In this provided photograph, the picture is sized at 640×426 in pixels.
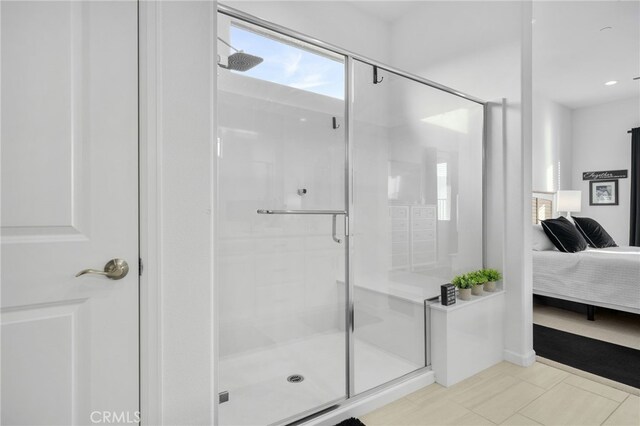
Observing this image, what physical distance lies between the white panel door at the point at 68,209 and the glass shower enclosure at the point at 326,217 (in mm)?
834

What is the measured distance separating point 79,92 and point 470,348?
2.52m

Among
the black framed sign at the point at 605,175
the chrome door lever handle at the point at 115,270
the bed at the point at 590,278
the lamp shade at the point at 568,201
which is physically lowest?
the bed at the point at 590,278

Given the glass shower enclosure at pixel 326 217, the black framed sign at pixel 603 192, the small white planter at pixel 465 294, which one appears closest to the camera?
the glass shower enclosure at pixel 326 217

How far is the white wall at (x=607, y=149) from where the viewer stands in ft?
19.2

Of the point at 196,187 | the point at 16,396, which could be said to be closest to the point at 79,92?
the point at 196,187

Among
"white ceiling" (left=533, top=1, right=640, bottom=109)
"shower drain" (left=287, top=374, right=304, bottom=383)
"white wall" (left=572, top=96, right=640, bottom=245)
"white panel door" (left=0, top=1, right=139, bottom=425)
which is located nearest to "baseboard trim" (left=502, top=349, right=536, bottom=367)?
"shower drain" (left=287, top=374, right=304, bottom=383)

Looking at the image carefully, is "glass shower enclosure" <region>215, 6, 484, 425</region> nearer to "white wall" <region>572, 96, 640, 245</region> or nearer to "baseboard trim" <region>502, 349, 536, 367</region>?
"baseboard trim" <region>502, 349, 536, 367</region>

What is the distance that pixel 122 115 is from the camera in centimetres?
116

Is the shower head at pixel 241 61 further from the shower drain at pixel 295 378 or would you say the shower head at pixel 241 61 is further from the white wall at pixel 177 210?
the shower drain at pixel 295 378

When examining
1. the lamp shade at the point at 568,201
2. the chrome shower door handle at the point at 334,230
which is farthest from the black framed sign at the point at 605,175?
the chrome shower door handle at the point at 334,230

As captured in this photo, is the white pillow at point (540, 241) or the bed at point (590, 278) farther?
the white pillow at point (540, 241)

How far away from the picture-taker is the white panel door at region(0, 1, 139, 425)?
3.35ft

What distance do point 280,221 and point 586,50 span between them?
174 inches

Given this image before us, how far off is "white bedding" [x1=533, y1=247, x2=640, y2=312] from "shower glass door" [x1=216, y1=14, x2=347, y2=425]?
8.56ft
